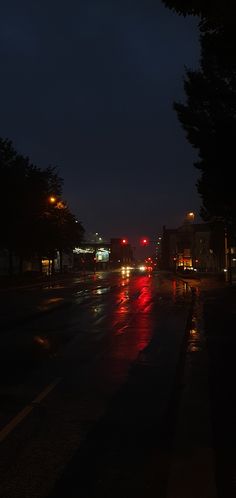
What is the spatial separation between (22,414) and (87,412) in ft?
2.81

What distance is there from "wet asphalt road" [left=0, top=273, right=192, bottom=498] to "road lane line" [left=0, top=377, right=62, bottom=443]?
0.5 inches

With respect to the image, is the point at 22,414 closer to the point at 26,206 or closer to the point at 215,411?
the point at 215,411

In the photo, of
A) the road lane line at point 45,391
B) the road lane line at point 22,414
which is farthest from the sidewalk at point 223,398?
the road lane line at point 45,391

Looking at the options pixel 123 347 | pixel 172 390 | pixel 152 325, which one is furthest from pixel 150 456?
pixel 152 325

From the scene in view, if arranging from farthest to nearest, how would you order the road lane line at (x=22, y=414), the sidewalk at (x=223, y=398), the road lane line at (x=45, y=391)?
the road lane line at (x=45, y=391) < the road lane line at (x=22, y=414) < the sidewalk at (x=223, y=398)

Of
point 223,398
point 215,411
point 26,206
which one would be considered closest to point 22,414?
point 215,411

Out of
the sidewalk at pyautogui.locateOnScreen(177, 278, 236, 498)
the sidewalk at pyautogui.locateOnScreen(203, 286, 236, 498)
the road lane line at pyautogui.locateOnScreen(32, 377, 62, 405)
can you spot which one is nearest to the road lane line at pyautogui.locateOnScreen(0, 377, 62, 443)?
the road lane line at pyautogui.locateOnScreen(32, 377, 62, 405)

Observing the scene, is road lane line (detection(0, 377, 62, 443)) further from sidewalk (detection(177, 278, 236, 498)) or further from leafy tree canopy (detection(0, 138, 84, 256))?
leafy tree canopy (detection(0, 138, 84, 256))

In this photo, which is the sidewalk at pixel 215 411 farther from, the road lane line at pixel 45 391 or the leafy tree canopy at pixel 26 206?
the leafy tree canopy at pixel 26 206

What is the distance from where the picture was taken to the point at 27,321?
22.5 m

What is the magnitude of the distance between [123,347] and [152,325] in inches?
226

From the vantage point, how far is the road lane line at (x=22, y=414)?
7.35 m

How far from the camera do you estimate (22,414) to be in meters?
8.24

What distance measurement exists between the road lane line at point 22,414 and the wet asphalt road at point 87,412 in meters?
0.01
